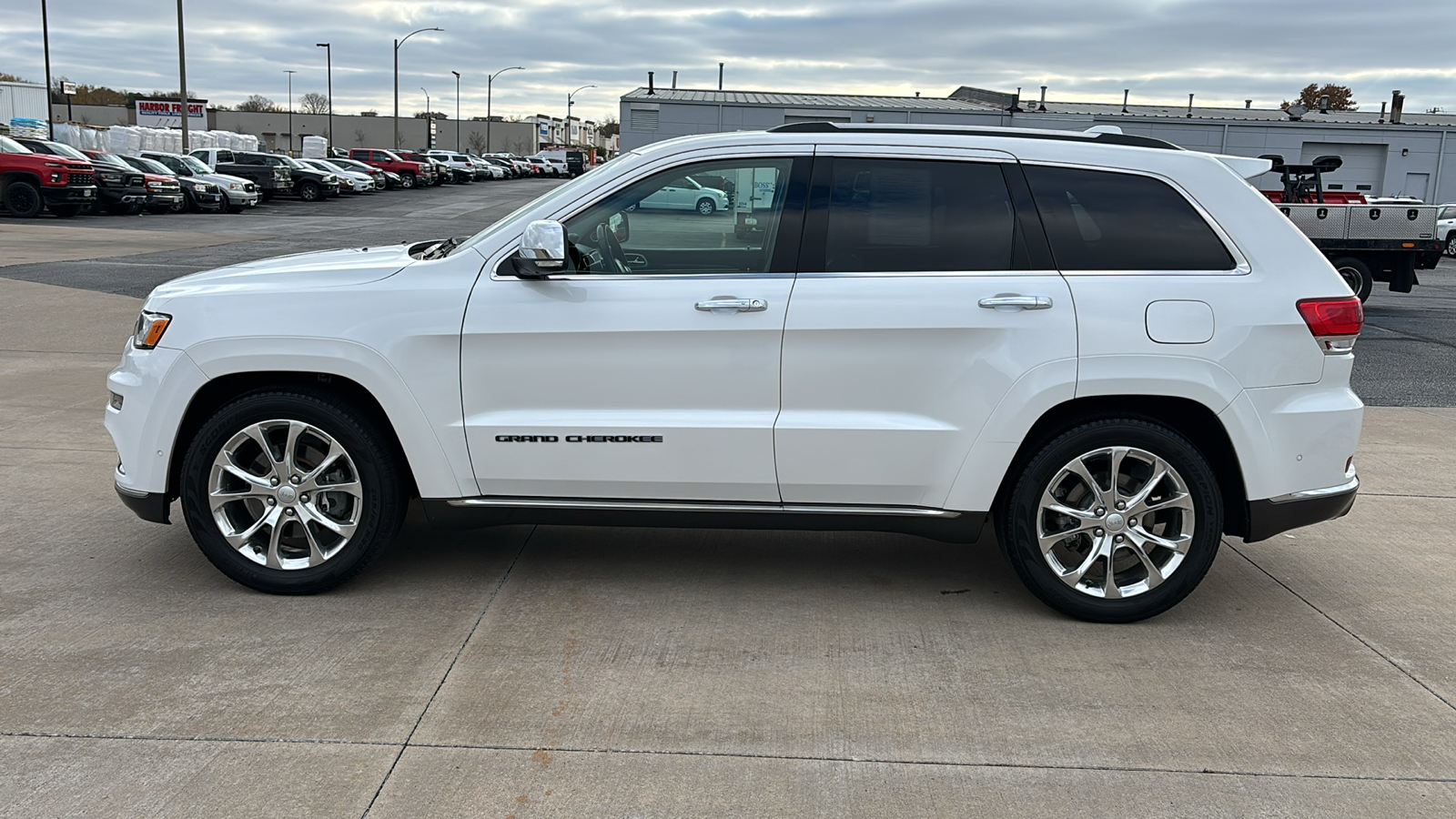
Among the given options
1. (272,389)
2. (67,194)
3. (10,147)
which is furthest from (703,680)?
(10,147)

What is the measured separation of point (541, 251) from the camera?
4191mm

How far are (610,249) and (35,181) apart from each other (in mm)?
30583

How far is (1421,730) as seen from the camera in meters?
3.65

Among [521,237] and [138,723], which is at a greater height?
[521,237]

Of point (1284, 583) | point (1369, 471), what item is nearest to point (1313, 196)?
point (1369, 471)

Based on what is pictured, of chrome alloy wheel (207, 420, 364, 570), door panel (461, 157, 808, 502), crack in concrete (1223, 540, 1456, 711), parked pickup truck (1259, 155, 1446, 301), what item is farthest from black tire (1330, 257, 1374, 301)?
chrome alloy wheel (207, 420, 364, 570)

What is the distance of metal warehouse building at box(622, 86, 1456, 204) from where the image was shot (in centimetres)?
4341

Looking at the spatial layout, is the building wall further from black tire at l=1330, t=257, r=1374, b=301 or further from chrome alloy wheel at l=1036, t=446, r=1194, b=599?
chrome alloy wheel at l=1036, t=446, r=1194, b=599

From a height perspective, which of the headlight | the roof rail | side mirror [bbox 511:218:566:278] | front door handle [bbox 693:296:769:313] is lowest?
the headlight

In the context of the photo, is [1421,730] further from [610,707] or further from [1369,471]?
[1369,471]

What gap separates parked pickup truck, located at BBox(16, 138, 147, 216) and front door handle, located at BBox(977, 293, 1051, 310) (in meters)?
32.7

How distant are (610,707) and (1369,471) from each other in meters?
5.29

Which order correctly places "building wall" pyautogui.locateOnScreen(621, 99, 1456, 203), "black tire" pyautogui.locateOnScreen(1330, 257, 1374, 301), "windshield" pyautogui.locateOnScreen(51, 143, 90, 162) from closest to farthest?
1. "black tire" pyautogui.locateOnScreen(1330, 257, 1374, 301)
2. "windshield" pyautogui.locateOnScreen(51, 143, 90, 162)
3. "building wall" pyautogui.locateOnScreen(621, 99, 1456, 203)

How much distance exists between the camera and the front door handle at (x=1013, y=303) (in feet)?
14.1
